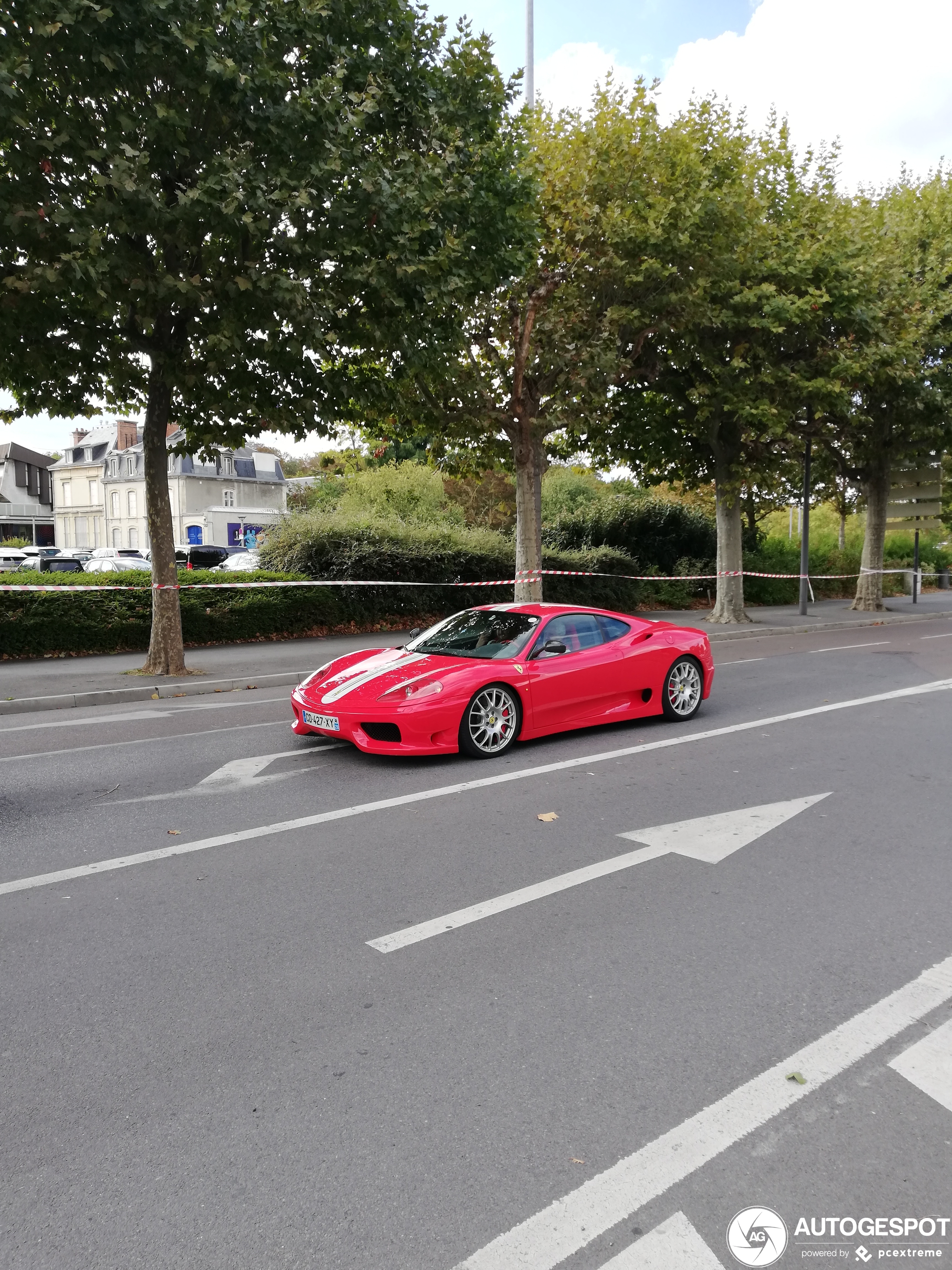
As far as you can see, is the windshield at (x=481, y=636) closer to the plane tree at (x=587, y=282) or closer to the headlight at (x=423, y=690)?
the headlight at (x=423, y=690)

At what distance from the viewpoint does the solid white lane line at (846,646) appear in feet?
54.1

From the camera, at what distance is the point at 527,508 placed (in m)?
18.3

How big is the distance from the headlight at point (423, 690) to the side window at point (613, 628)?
2002 mm

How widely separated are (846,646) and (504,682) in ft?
39.5

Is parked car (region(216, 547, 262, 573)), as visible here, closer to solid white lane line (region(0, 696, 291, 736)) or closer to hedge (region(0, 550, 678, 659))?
hedge (region(0, 550, 678, 659))

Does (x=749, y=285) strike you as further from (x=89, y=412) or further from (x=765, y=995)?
(x=765, y=995)

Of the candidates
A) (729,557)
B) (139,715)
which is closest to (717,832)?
(139,715)

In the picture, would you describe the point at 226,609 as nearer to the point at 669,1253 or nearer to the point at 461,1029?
the point at 461,1029

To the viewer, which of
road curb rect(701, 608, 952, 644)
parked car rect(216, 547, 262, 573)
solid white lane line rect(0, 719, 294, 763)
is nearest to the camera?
solid white lane line rect(0, 719, 294, 763)

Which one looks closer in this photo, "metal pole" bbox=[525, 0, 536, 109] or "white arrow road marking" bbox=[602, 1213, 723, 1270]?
"white arrow road marking" bbox=[602, 1213, 723, 1270]

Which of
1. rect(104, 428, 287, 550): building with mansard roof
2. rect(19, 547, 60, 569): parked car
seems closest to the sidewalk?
rect(19, 547, 60, 569): parked car

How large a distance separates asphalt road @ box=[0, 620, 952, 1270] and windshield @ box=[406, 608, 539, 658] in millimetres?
1629

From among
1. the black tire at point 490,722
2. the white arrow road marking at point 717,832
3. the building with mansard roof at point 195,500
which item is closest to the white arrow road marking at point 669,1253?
the white arrow road marking at point 717,832

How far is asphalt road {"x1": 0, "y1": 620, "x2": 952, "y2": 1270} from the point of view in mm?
2365
